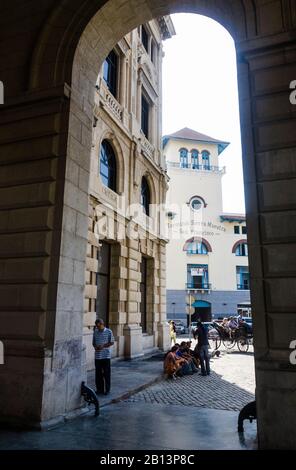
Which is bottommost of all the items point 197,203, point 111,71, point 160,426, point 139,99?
point 160,426

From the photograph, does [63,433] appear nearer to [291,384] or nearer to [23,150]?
[291,384]

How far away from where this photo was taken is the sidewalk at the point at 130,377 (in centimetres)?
870

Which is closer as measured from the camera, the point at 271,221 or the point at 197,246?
the point at 271,221

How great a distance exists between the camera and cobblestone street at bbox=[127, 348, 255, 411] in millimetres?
8344

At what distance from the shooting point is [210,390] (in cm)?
977

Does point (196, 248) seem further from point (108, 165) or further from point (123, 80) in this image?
point (108, 165)

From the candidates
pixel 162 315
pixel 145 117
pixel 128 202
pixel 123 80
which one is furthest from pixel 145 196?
pixel 162 315

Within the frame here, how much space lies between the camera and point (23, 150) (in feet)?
24.2

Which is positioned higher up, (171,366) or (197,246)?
(197,246)

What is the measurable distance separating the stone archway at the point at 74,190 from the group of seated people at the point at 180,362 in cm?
540

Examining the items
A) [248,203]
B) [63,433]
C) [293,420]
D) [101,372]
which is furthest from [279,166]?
[101,372]

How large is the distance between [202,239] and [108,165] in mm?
30090

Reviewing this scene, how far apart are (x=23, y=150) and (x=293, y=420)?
6622mm

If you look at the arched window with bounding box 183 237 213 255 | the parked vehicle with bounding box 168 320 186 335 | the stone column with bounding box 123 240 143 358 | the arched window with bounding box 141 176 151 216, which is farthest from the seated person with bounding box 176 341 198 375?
the arched window with bounding box 183 237 213 255
